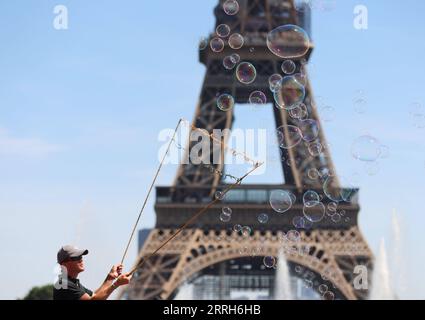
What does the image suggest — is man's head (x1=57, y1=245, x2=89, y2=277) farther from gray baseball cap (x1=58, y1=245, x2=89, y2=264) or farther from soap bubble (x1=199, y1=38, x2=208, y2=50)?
soap bubble (x1=199, y1=38, x2=208, y2=50)

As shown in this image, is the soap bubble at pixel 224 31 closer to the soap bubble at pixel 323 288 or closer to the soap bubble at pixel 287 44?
the soap bubble at pixel 287 44

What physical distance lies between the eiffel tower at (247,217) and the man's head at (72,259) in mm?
39306

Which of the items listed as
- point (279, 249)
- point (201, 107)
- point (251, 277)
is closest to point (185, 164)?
point (201, 107)

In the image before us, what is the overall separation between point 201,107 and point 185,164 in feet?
13.5

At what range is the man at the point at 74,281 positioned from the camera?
322 inches

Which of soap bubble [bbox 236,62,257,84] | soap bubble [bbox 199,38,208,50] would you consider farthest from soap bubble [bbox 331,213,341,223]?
soap bubble [bbox 236,62,257,84]

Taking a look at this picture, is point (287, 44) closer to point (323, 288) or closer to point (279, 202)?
point (279, 202)

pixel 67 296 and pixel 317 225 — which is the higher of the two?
pixel 317 225

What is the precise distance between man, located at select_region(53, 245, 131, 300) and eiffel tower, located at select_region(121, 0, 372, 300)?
3925 centimetres

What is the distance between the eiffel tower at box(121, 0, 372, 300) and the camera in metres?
49.2

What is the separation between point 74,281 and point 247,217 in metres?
44.6
